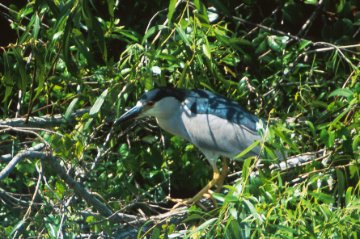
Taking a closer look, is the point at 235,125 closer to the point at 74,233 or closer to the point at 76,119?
the point at 76,119

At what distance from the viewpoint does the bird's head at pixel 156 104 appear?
4.53m

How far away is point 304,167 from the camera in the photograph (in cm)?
420

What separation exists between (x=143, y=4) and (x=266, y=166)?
1443mm

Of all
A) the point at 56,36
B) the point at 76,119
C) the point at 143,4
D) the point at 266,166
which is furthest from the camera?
the point at 143,4

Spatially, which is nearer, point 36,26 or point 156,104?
point 36,26

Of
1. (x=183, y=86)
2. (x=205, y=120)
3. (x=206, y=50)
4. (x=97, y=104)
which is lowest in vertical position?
(x=205, y=120)

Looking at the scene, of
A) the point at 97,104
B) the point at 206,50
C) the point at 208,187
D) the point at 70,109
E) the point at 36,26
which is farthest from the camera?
the point at 208,187

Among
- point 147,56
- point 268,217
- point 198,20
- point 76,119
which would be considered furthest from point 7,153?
point 268,217

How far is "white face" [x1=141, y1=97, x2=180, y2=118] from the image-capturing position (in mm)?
4634

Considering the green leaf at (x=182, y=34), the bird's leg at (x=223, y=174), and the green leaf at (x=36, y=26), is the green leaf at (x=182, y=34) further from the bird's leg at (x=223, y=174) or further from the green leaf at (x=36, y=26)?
the bird's leg at (x=223, y=174)

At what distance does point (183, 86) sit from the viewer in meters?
4.57

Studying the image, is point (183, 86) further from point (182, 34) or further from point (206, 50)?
point (182, 34)

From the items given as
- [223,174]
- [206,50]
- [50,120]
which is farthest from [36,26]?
[223,174]

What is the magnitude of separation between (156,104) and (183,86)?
17 centimetres
